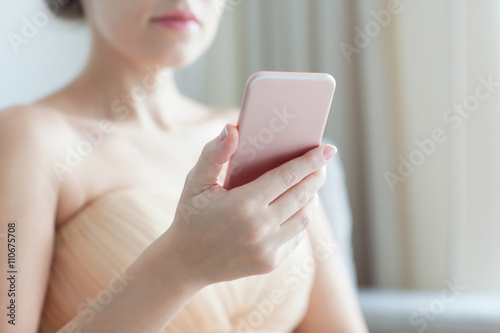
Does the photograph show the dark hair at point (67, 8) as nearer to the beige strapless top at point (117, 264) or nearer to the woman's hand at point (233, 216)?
the beige strapless top at point (117, 264)

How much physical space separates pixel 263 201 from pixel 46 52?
864 mm

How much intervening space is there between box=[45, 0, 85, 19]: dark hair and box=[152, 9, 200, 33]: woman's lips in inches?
9.9

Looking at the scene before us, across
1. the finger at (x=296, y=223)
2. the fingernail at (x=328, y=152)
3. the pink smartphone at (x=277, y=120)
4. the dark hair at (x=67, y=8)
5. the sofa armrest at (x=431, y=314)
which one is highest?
the dark hair at (x=67, y=8)

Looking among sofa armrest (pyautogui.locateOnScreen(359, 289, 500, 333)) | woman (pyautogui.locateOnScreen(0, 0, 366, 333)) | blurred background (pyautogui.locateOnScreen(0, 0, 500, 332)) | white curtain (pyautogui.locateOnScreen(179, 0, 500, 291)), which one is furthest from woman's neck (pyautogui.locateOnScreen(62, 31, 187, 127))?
white curtain (pyautogui.locateOnScreen(179, 0, 500, 291))

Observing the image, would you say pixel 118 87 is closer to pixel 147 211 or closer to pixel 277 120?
pixel 147 211

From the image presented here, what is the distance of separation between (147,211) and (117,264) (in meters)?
0.09

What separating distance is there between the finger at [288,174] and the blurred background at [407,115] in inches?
34.2

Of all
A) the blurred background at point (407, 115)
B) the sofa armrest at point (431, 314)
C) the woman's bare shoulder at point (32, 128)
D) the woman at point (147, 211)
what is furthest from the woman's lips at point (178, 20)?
the sofa armrest at point (431, 314)

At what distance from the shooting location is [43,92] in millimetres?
1287

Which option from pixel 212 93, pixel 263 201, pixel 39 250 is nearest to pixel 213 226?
pixel 263 201

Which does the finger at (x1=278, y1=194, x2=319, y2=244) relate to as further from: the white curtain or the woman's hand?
the white curtain

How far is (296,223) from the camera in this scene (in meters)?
0.67

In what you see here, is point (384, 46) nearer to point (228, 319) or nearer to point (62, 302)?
point (228, 319)

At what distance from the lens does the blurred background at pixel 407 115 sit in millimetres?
1528
